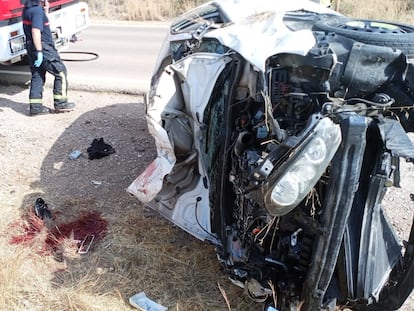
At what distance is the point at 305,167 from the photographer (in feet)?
8.18

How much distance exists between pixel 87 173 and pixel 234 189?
2175mm

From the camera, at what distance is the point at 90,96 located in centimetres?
706

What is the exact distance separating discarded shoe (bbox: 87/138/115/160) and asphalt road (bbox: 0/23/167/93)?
5.69 ft

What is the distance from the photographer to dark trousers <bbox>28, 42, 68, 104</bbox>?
6.46 metres

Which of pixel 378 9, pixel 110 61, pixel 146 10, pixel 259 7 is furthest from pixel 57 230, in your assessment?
pixel 378 9

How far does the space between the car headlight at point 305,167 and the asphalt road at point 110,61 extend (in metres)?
4.75

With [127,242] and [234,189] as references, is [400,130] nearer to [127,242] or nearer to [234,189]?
[234,189]

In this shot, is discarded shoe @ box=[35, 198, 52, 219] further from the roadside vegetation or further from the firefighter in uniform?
the roadside vegetation

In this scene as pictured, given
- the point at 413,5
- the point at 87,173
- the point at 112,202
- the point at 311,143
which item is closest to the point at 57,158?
the point at 87,173

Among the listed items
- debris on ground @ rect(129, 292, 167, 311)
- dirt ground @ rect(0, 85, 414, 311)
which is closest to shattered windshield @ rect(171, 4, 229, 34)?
dirt ground @ rect(0, 85, 414, 311)

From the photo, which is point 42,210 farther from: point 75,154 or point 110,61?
point 110,61

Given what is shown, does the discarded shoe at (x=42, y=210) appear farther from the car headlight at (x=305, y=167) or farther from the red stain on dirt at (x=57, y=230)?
the car headlight at (x=305, y=167)

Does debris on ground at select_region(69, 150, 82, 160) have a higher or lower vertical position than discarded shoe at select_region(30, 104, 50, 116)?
lower

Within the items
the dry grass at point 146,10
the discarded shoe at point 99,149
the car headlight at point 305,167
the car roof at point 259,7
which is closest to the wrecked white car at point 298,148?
the car headlight at point 305,167
